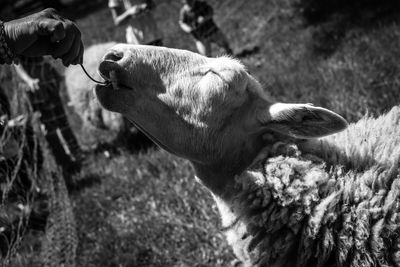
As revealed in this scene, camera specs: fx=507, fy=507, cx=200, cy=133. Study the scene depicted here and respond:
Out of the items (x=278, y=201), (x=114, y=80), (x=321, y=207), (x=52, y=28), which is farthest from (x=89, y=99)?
(x=321, y=207)

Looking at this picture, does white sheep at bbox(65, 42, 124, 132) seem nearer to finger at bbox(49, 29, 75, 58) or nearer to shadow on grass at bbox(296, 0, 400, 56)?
shadow on grass at bbox(296, 0, 400, 56)

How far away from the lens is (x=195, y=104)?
114 inches

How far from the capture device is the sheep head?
9.20ft

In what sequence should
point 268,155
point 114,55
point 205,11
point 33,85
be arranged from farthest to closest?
point 205,11 < point 33,85 < point 268,155 < point 114,55

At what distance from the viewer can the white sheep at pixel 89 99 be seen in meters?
7.61

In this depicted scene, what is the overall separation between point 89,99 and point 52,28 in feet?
18.9

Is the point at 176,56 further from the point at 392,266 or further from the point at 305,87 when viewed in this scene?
the point at 305,87

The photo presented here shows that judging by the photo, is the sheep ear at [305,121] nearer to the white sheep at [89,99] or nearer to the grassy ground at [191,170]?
the grassy ground at [191,170]

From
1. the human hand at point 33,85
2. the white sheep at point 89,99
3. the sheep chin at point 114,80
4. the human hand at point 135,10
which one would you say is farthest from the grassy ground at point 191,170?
the human hand at point 135,10

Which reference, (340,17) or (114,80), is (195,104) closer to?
(114,80)

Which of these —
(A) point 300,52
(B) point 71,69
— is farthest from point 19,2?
(A) point 300,52

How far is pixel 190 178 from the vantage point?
5117mm

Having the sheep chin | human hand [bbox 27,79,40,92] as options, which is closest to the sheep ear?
the sheep chin

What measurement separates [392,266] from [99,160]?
16.5 feet
